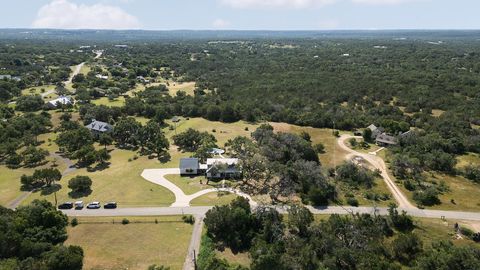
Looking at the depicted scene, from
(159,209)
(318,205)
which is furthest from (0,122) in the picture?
(318,205)

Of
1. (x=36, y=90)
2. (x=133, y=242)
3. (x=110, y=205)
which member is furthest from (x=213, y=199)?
(x=36, y=90)

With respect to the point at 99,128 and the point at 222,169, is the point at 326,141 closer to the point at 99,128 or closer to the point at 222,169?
the point at 222,169

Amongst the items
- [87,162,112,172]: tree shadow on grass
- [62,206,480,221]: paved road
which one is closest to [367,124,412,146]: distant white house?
[62,206,480,221]: paved road

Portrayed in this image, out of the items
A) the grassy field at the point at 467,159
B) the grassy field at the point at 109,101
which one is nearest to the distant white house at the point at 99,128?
the grassy field at the point at 109,101

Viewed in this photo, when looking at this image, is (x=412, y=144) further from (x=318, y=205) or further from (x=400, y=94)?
(x=400, y=94)

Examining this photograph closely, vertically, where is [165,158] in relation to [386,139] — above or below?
below

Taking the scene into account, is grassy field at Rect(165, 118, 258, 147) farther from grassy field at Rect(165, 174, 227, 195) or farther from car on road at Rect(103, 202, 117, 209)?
car on road at Rect(103, 202, 117, 209)
